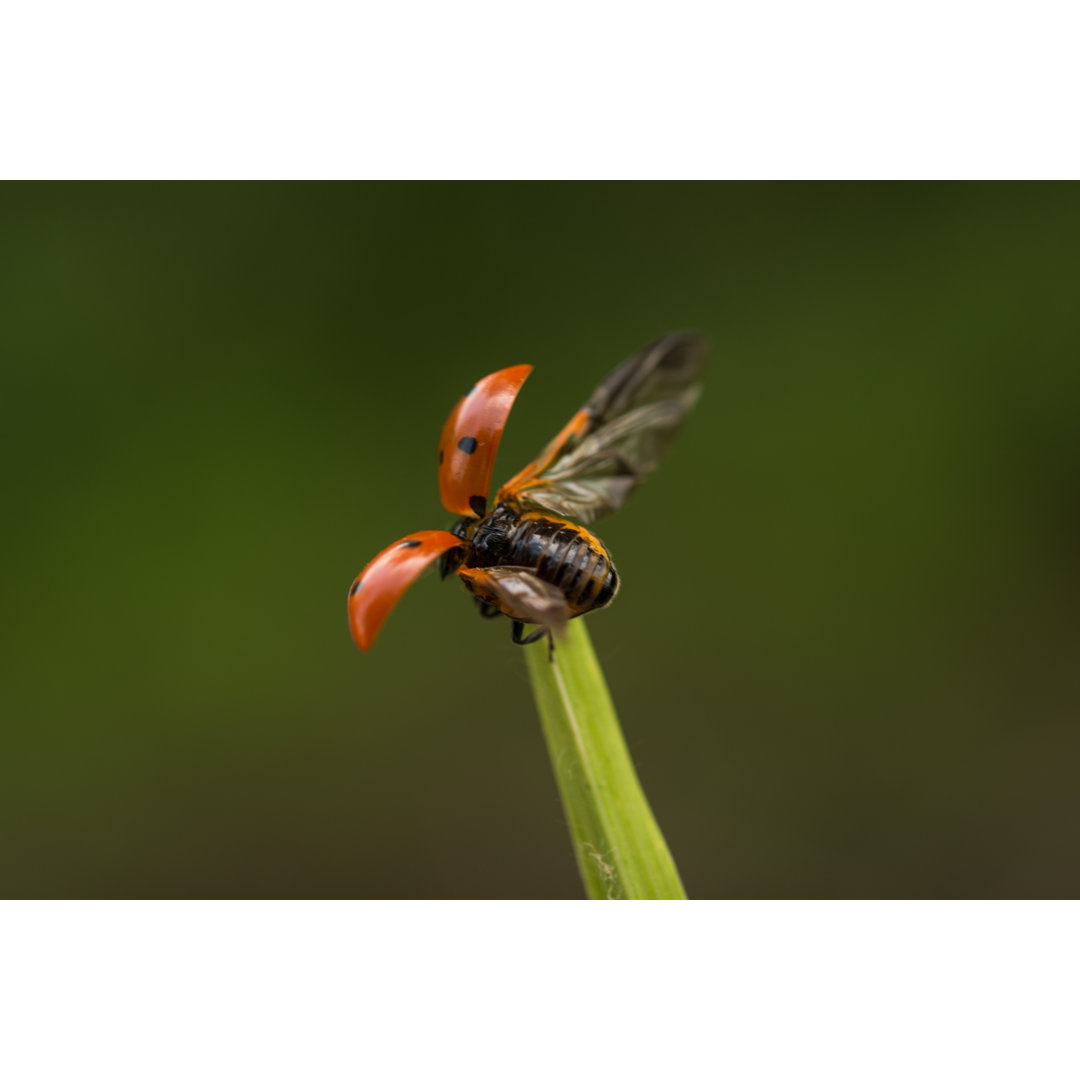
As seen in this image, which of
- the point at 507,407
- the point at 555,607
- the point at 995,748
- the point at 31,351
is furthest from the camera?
the point at 995,748

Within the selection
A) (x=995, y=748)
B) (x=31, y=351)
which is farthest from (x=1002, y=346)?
(x=31, y=351)

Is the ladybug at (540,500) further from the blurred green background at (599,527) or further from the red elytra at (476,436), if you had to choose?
the blurred green background at (599,527)

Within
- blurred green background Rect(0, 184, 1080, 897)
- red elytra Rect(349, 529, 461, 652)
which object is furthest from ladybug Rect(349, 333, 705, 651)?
blurred green background Rect(0, 184, 1080, 897)

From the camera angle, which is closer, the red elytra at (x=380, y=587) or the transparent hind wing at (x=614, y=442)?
the red elytra at (x=380, y=587)

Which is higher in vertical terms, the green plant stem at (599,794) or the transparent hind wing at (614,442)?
the transparent hind wing at (614,442)

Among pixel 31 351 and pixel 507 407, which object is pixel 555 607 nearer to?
pixel 507 407

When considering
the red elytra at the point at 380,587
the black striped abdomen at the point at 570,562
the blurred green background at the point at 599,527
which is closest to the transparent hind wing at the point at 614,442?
the black striped abdomen at the point at 570,562

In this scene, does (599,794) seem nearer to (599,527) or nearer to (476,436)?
(476,436)
